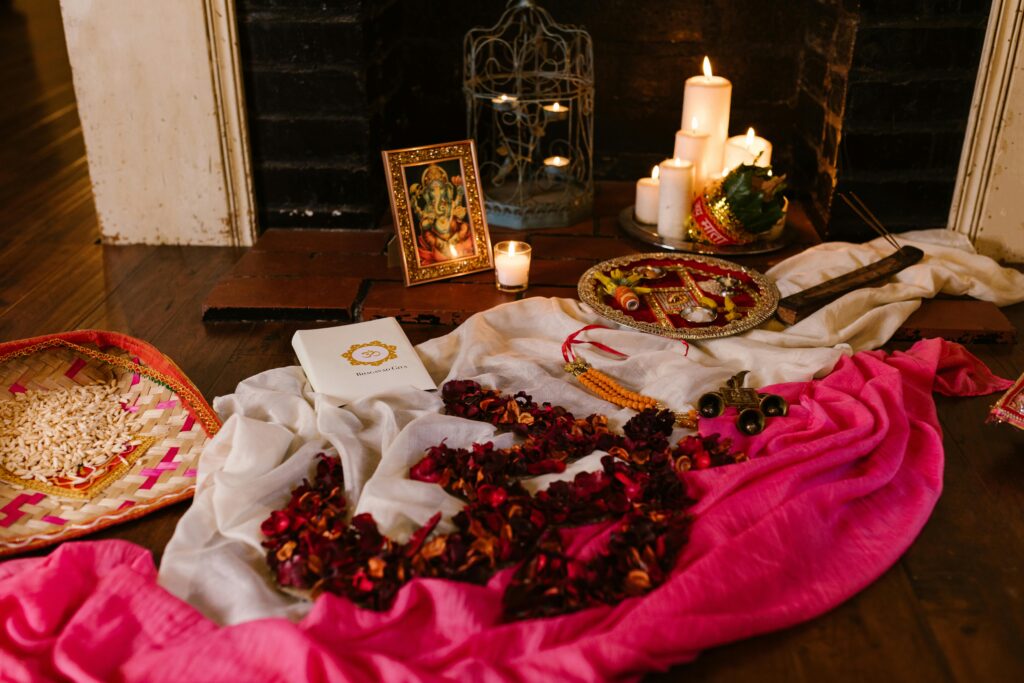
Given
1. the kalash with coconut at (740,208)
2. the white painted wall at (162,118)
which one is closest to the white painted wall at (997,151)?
the kalash with coconut at (740,208)

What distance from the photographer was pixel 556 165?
254 centimetres

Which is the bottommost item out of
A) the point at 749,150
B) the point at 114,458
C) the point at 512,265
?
the point at 114,458

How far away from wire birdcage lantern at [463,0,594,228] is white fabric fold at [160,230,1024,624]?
537 mm

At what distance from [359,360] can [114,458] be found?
1.52 ft

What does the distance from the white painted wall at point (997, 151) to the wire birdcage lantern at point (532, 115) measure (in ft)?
3.04

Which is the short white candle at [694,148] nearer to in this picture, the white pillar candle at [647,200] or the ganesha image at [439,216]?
the white pillar candle at [647,200]

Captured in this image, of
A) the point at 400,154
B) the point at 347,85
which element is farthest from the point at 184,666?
the point at 347,85

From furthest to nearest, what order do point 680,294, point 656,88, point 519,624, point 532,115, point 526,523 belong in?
point 656,88 < point 532,115 < point 680,294 < point 526,523 < point 519,624

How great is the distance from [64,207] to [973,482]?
2467 millimetres

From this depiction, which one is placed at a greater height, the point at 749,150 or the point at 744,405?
the point at 749,150

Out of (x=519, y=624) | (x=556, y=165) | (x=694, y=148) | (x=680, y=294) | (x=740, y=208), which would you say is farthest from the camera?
(x=556, y=165)

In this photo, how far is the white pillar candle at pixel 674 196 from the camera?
2350 millimetres

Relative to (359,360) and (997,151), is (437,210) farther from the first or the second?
(997,151)

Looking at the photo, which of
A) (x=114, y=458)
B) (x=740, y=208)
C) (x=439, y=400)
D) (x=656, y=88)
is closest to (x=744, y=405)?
(x=439, y=400)
